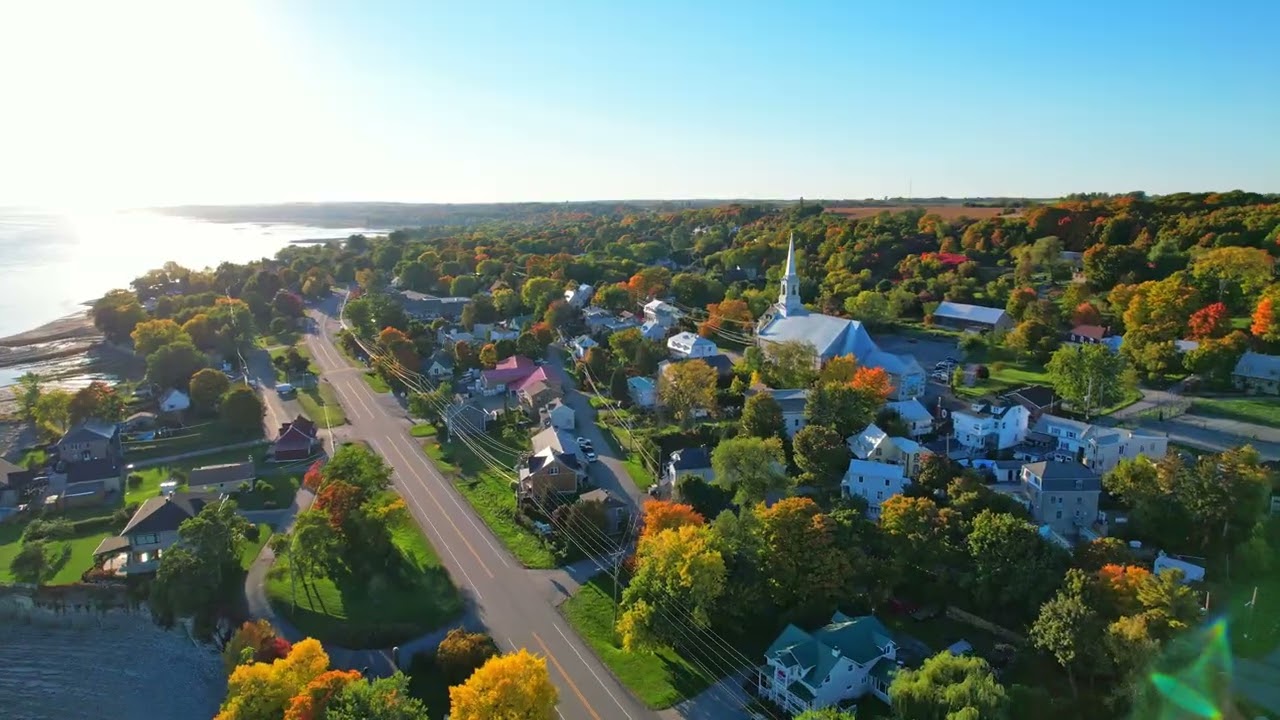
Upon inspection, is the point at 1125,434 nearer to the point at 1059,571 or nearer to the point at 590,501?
the point at 1059,571

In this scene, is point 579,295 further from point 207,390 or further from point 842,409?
point 842,409

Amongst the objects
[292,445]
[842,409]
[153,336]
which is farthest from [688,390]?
[153,336]

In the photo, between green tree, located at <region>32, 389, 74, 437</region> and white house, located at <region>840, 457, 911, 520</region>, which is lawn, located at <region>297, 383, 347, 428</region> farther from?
white house, located at <region>840, 457, 911, 520</region>

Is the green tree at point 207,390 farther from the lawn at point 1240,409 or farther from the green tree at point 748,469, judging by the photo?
the lawn at point 1240,409

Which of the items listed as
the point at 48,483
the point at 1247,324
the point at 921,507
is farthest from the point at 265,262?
the point at 1247,324

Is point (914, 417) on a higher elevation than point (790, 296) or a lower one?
lower

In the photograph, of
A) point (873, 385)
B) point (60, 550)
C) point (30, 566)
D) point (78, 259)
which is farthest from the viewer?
point (78, 259)

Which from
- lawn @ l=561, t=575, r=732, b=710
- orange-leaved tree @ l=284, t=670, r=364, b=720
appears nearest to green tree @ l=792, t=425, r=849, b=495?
lawn @ l=561, t=575, r=732, b=710
